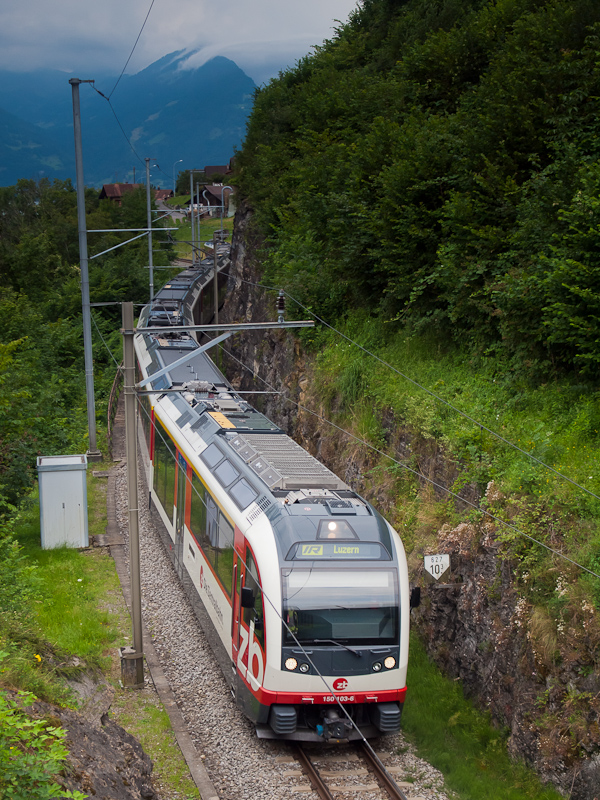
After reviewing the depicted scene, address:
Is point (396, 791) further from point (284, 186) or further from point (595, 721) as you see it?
point (284, 186)

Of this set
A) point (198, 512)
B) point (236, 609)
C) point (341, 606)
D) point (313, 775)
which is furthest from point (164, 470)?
point (313, 775)

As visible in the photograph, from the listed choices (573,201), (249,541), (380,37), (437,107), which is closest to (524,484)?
(249,541)

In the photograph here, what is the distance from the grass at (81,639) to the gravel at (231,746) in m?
0.40

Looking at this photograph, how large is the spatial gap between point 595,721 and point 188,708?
517 cm

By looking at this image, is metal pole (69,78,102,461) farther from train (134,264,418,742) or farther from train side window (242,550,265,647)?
train side window (242,550,265,647)

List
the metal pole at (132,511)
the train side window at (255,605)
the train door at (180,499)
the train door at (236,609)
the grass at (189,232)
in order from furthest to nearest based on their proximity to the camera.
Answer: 1. the grass at (189,232)
2. the train door at (180,499)
3. the metal pole at (132,511)
4. the train door at (236,609)
5. the train side window at (255,605)

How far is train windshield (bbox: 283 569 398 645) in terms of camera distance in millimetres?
7762

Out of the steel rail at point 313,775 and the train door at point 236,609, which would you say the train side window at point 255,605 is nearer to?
the train door at point 236,609

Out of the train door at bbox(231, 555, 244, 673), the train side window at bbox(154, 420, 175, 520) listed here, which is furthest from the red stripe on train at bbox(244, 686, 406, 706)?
the train side window at bbox(154, 420, 175, 520)

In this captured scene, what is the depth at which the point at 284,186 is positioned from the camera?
2698 centimetres

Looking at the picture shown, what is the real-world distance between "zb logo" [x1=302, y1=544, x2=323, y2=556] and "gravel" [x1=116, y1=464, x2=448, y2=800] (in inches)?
96.7

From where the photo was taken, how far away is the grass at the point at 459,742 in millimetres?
7547

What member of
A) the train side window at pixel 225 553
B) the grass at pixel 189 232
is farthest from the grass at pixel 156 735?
the grass at pixel 189 232

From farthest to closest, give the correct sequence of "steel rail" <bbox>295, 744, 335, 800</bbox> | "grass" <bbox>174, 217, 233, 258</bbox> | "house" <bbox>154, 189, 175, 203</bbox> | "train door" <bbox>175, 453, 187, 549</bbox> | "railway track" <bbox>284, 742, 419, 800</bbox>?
"house" <bbox>154, 189, 175, 203</bbox>
"grass" <bbox>174, 217, 233, 258</bbox>
"train door" <bbox>175, 453, 187, 549</bbox>
"railway track" <bbox>284, 742, 419, 800</bbox>
"steel rail" <bbox>295, 744, 335, 800</bbox>
